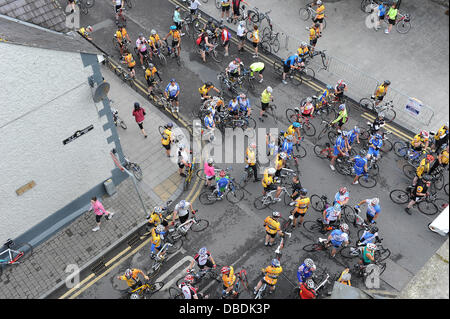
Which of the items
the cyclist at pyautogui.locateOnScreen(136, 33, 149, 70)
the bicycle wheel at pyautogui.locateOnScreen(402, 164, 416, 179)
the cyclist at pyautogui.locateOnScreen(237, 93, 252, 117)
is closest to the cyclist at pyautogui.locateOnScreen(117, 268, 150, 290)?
the cyclist at pyautogui.locateOnScreen(237, 93, 252, 117)

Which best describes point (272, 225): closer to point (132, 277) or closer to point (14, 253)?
point (132, 277)

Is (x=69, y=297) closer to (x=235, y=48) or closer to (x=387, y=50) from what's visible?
(x=235, y=48)

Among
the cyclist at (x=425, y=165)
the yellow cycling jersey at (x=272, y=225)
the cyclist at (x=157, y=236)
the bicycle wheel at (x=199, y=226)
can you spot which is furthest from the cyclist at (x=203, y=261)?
the cyclist at (x=425, y=165)

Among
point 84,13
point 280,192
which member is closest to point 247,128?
point 280,192

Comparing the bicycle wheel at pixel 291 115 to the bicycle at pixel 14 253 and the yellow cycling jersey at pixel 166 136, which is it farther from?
the bicycle at pixel 14 253

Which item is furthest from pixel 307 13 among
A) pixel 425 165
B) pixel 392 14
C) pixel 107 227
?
pixel 107 227
